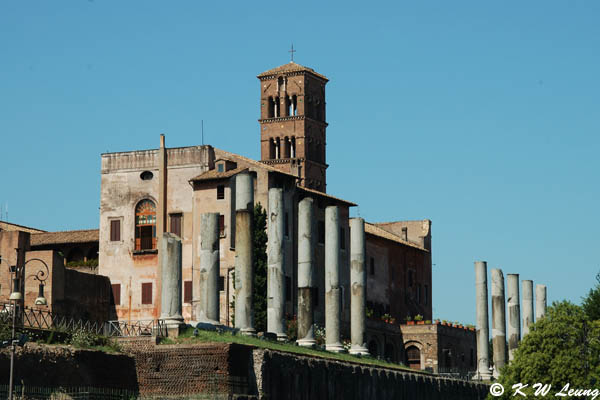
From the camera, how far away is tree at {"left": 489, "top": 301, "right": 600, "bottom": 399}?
39469 millimetres

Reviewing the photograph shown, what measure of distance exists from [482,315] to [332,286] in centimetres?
1336

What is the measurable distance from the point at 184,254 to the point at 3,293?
8.24 metres

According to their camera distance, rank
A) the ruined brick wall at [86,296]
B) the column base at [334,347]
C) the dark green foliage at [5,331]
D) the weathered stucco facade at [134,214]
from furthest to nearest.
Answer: the weathered stucco facade at [134,214] < the ruined brick wall at [86,296] < the column base at [334,347] < the dark green foliage at [5,331]

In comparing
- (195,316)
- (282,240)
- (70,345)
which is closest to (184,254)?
(195,316)

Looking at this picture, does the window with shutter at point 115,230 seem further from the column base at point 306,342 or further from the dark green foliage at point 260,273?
the column base at point 306,342

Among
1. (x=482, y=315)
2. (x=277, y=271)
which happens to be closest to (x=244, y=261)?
(x=277, y=271)

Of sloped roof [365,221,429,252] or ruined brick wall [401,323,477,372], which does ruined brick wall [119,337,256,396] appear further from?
sloped roof [365,221,429,252]

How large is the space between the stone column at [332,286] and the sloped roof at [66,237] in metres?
16.9

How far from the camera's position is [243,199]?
1585 inches

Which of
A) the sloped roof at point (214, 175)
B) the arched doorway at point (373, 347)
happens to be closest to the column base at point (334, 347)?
the sloped roof at point (214, 175)

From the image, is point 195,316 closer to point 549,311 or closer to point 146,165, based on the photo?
point 146,165

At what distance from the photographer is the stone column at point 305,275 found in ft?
142

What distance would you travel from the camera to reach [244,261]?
3997 centimetres

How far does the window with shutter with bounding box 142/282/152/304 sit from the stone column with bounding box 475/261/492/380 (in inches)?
593
